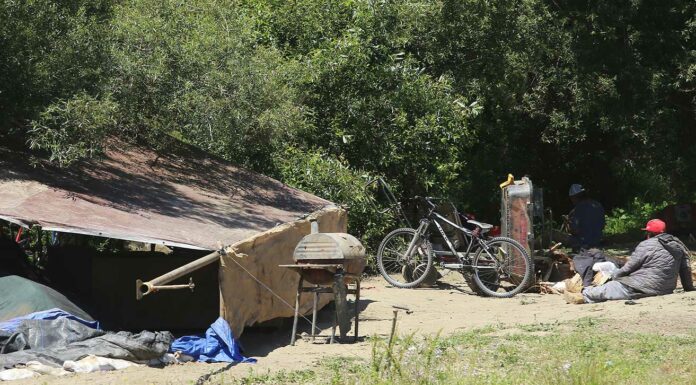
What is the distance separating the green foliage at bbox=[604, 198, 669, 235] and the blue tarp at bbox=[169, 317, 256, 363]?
15.1 m

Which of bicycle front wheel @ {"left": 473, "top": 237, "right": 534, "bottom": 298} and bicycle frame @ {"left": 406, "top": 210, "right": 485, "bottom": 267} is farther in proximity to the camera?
bicycle frame @ {"left": 406, "top": 210, "right": 485, "bottom": 267}

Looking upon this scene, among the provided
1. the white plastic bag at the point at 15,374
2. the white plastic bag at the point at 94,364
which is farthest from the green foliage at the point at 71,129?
the white plastic bag at the point at 15,374

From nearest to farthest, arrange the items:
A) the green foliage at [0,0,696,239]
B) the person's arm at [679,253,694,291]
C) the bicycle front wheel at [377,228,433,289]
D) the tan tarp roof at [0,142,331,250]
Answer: the tan tarp roof at [0,142,331,250] < the green foliage at [0,0,696,239] < the person's arm at [679,253,694,291] < the bicycle front wheel at [377,228,433,289]

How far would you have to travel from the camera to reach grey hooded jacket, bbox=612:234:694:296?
1311 cm

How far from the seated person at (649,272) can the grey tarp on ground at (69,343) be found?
20.1 feet

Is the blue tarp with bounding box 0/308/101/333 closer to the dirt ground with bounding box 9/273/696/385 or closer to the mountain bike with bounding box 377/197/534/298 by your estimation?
the dirt ground with bounding box 9/273/696/385

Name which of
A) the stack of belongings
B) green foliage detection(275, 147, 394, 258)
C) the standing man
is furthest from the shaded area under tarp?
the standing man

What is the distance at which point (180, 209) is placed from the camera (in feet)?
37.9

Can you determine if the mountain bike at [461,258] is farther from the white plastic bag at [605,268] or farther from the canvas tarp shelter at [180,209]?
the canvas tarp shelter at [180,209]

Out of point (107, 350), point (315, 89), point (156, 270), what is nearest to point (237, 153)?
point (315, 89)

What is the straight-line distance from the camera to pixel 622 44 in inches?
743

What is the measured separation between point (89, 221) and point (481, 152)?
15.4 meters

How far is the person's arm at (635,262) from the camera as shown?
519 inches

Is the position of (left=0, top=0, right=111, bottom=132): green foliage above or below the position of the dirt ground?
above
